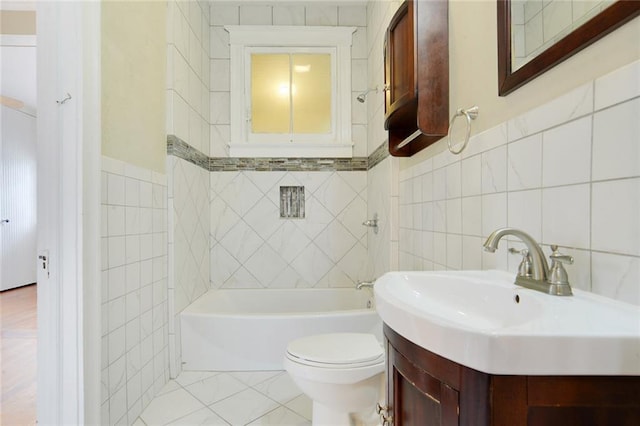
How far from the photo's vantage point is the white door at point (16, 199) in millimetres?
3658

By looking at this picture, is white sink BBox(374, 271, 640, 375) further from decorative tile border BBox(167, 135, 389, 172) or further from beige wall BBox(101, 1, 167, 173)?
decorative tile border BBox(167, 135, 389, 172)

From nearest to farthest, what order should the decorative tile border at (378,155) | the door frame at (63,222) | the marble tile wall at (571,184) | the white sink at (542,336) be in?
the white sink at (542,336) → the marble tile wall at (571,184) → the door frame at (63,222) → the decorative tile border at (378,155)

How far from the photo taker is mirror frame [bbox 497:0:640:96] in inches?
22.6

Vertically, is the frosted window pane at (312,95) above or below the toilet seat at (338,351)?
above

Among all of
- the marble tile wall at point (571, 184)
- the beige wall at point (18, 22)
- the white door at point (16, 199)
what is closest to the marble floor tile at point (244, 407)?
the marble tile wall at point (571, 184)

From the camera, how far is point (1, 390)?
1.63m

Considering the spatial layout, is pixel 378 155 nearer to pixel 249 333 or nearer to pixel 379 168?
pixel 379 168

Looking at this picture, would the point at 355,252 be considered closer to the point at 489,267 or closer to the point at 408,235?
the point at 408,235

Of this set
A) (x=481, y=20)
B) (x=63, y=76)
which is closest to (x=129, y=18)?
(x=63, y=76)

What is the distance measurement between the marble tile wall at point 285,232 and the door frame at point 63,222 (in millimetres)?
1479

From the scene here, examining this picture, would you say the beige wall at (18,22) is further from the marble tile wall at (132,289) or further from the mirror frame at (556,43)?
the mirror frame at (556,43)

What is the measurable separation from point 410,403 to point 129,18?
193cm

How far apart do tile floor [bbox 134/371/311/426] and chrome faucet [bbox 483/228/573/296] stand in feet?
4.12

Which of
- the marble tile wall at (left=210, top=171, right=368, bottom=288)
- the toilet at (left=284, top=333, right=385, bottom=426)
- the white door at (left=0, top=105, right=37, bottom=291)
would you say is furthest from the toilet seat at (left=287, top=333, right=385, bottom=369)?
the white door at (left=0, top=105, right=37, bottom=291)
